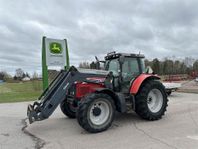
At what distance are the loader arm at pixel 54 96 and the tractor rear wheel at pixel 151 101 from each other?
1.68 meters

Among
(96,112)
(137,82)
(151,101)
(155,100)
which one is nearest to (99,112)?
(96,112)

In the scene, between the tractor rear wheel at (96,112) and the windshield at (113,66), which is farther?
the windshield at (113,66)

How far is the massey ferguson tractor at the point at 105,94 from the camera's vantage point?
603 cm

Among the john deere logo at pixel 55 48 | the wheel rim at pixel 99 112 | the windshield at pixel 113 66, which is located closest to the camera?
the wheel rim at pixel 99 112

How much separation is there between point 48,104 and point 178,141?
10.6 ft

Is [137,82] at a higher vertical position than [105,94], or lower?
higher

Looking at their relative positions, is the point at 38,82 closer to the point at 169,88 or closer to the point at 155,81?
the point at 169,88

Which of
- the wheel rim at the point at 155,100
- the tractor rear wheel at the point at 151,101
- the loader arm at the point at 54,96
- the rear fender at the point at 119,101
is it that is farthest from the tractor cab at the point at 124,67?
the loader arm at the point at 54,96

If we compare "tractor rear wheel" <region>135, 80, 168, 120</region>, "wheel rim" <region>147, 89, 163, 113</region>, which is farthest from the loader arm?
"wheel rim" <region>147, 89, 163, 113</region>

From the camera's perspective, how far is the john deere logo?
15330 mm

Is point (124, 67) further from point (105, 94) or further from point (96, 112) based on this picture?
point (96, 112)

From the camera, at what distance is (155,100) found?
779 cm

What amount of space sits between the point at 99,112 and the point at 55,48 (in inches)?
393

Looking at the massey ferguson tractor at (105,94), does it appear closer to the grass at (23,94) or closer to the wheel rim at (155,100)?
the wheel rim at (155,100)
